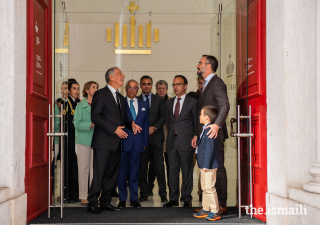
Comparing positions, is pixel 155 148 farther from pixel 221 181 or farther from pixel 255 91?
pixel 255 91

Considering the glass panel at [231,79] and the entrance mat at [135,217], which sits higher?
→ the glass panel at [231,79]

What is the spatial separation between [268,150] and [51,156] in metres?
2.24

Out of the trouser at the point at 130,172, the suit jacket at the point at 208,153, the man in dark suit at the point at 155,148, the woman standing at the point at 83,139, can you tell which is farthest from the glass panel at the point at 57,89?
the man in dark suit at the point at 155,148

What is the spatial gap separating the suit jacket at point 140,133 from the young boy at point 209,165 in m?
1.08

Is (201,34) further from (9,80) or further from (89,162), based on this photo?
(9,80)

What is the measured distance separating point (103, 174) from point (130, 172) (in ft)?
1.96

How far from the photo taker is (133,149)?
4344mm

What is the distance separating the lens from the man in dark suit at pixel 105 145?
3742mm

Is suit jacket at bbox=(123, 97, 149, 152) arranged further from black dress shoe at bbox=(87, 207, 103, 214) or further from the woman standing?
black dress shoe at bbox=(87, 207, 103, 214)

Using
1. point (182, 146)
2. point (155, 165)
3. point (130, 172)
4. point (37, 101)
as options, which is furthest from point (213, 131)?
point (37, 101)

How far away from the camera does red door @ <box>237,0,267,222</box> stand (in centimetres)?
336

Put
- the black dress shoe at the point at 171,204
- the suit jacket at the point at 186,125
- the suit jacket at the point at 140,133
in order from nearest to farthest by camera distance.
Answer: the black dress shoe at the point at 171,204, the suit jacket at the point at 186,125, the suit jacket at the point at 140,133

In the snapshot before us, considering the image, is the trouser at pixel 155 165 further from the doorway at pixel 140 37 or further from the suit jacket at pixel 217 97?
the doorway at pixel 140 37

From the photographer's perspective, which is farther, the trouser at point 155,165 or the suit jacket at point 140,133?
the trouser at point 155,165
